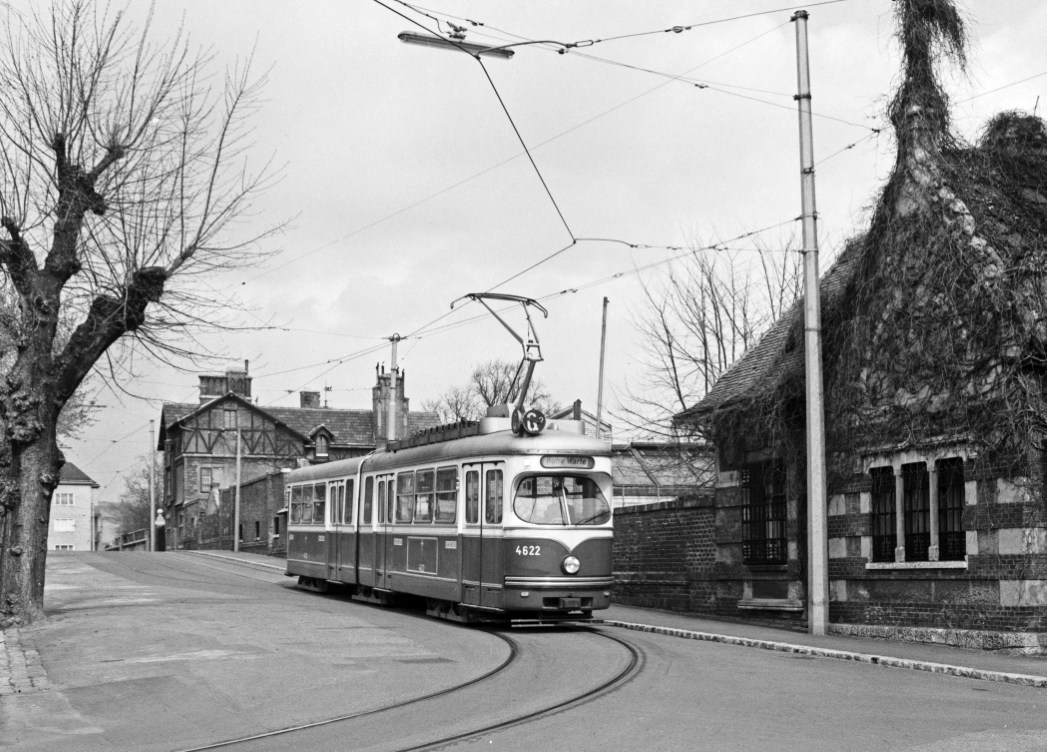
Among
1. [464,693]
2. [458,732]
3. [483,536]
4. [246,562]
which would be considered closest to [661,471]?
[246,562]

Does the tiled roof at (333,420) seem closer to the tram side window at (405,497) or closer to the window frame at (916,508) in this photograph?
the tram side window at (405,497)

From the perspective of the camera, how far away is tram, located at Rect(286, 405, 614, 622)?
18016 millimetres

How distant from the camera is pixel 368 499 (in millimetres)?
23750

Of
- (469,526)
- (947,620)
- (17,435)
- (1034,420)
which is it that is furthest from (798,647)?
(17,435)

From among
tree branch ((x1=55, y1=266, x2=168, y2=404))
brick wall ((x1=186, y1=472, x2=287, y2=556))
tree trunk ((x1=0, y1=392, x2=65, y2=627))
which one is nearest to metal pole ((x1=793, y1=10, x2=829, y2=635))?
tree branch ((x1=55, y1=266, x2=168, y2=404))

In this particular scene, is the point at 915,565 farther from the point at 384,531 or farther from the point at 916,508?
the point at 384,531

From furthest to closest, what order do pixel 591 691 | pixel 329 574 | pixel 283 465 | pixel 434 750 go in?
pixel 283 465, pixel 329 574, pixel 591 691, pixel 434 750

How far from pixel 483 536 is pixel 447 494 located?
5.22ft

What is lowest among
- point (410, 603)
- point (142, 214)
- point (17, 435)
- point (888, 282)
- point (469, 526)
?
point (410, 603)

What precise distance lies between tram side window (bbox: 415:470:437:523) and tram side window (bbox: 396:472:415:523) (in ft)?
0.68

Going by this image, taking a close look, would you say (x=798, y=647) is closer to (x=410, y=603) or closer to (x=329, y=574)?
(x=410, y=603)

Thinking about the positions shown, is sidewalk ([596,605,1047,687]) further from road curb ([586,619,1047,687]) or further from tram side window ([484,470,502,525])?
tram side window ([484,470,502,525])

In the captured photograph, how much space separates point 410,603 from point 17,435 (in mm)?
8552

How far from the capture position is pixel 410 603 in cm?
2391
